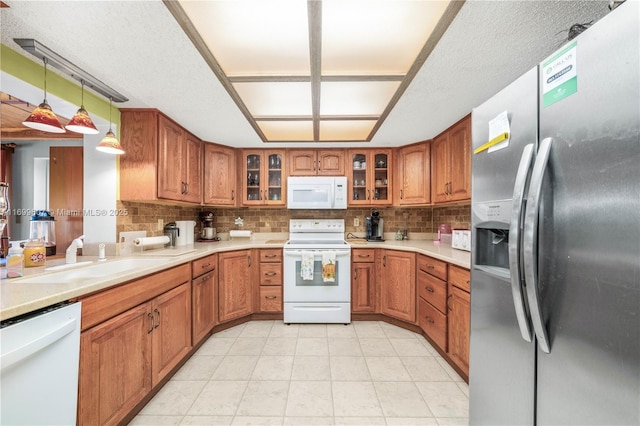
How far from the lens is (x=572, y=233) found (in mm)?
741

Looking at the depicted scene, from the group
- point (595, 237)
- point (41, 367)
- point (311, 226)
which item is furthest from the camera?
point (311, 226)

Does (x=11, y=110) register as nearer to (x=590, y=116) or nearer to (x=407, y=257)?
(x=590, y=116)

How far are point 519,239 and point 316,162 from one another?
102 inches

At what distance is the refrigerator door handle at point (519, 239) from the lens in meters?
0.85

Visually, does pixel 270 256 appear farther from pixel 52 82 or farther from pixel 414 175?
pixel 52 82

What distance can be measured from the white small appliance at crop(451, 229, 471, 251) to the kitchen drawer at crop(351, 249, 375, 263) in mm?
862

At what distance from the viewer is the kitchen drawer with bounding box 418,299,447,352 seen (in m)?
2.06

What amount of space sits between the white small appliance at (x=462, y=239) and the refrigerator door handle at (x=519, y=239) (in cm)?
152

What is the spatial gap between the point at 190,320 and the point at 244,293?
743mm

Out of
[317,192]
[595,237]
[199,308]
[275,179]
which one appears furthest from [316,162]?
[595,237]

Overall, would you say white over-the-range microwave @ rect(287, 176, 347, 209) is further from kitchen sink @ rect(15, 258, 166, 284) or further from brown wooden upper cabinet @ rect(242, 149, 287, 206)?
kitchen sink @ rect(15, 258, 166, 284)

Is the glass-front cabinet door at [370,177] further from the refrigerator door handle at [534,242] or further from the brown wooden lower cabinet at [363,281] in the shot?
the refrigerator door handle at [534,242]

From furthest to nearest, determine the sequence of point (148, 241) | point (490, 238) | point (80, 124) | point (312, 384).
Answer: point (148, 241)
point (312, 384)
point (80, 124)
point (490, 238)

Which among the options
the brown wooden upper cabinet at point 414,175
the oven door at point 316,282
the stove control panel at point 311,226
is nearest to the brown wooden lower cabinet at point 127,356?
the oven door at point 316,282
